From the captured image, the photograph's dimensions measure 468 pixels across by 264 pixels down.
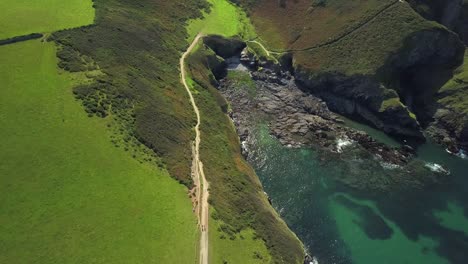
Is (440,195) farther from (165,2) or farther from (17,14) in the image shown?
Result: (17,14)

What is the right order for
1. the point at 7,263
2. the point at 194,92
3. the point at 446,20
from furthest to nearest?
1. the point at 446,20
2. the point at 194,92
3. the point at 7,263

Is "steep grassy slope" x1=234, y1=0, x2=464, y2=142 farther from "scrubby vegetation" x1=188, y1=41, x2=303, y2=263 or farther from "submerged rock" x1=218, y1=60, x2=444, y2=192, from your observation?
"scrubby vegetation" x1=188, y1=41, x2=303, y2=263

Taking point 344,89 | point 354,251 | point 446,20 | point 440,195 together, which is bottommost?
point 354,251

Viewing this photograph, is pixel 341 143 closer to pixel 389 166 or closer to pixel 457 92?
pixel 389 166

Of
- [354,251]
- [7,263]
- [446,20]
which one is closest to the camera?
[7,263]

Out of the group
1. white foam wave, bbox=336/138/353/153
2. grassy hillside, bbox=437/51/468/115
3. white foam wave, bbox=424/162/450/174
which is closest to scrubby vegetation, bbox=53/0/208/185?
white foam wave, bbox=336/138/353/153

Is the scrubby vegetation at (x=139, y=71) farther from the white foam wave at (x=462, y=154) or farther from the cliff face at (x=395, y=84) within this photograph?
the white foam wave at (x=462, y=154)

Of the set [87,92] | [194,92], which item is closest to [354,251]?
[194,92]

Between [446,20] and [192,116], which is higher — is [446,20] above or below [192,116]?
above
